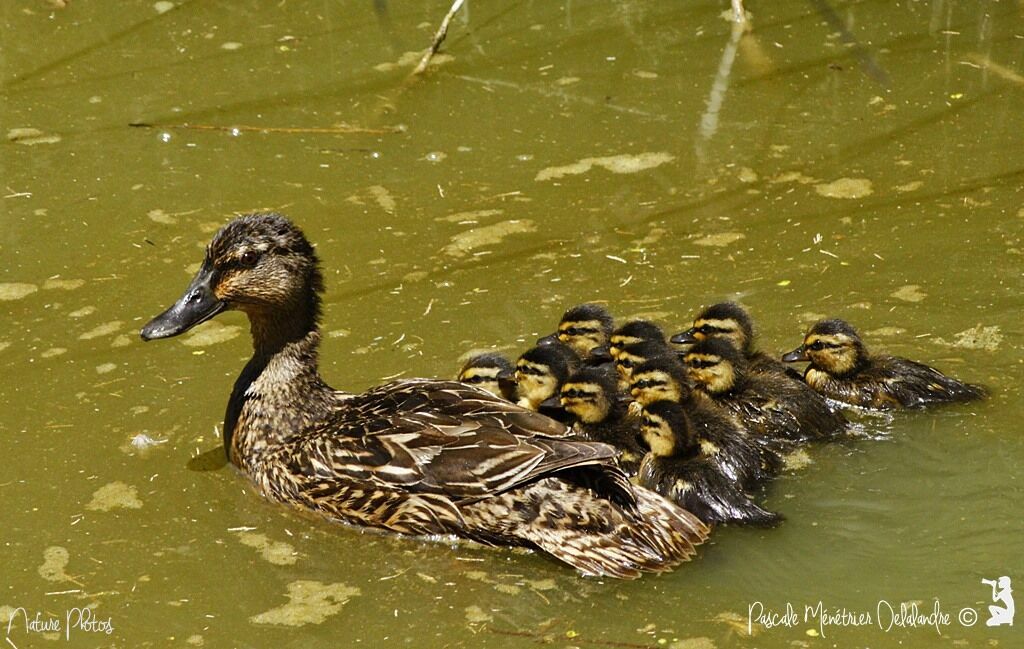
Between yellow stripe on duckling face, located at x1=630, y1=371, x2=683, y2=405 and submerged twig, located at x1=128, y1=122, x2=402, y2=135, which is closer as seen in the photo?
yellow stripe on duckling face, located at x1=630, y1=371, x2=683, y2=405

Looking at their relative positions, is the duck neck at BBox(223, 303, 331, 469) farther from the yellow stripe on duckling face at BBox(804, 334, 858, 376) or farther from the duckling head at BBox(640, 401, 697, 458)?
the yellow stripe on duckling face at BBox(804, 334, 858, 376)

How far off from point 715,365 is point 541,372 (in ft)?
2.10

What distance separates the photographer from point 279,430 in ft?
17.5

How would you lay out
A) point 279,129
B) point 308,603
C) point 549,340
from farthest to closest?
point 279,129
point 549,340
point 308,603

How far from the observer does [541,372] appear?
545 cm

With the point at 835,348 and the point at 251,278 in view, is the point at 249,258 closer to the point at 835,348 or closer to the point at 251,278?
the point at 251,278

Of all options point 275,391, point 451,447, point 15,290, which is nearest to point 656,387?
point 451,447

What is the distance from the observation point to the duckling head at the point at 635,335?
5.47 meters

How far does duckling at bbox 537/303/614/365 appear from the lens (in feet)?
19.0

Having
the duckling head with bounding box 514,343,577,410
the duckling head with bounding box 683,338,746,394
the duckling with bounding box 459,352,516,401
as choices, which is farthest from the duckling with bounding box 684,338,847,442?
the duckling with bounding box 459,352,516,401

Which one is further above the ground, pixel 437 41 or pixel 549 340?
pixel 437 41

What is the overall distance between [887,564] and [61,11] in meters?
6.41

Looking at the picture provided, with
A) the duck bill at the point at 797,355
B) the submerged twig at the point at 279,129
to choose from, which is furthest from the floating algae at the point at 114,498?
the submerged twig at the point at 279,129

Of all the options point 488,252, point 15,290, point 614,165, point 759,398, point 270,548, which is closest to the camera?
point 270,548
